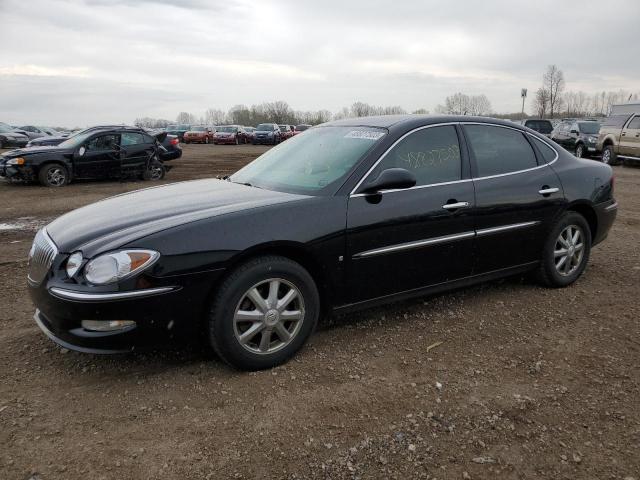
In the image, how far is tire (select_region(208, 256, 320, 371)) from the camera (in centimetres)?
296

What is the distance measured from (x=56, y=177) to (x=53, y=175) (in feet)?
0.28

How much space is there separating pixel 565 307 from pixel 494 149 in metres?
1.46

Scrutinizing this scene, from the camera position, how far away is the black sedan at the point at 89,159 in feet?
39.9

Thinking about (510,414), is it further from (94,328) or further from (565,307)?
(94,328)

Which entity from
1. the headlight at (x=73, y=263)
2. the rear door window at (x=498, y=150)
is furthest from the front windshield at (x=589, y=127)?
the headlight at (x=73, y=263)

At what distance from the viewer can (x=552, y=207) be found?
175 inches

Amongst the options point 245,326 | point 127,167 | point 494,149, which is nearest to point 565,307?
point 494,149

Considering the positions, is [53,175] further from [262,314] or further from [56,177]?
[262,314]

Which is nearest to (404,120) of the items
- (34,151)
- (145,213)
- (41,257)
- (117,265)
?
(145,213)

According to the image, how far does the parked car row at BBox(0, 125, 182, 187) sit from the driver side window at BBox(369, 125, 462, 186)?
10981 mm

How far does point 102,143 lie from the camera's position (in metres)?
12.9

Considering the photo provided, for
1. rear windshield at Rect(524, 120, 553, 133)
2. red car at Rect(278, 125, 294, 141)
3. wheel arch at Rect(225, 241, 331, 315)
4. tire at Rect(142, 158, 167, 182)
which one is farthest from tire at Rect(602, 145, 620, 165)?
red car at Rect(278, 125, 294, 141)

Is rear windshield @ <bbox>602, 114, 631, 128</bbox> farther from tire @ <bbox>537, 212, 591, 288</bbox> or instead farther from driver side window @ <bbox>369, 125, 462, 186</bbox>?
driver side window @ <bbox>369, 125, 462, 186</bbox>

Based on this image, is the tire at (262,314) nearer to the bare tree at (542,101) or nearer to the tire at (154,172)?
the tire at (154,172)
